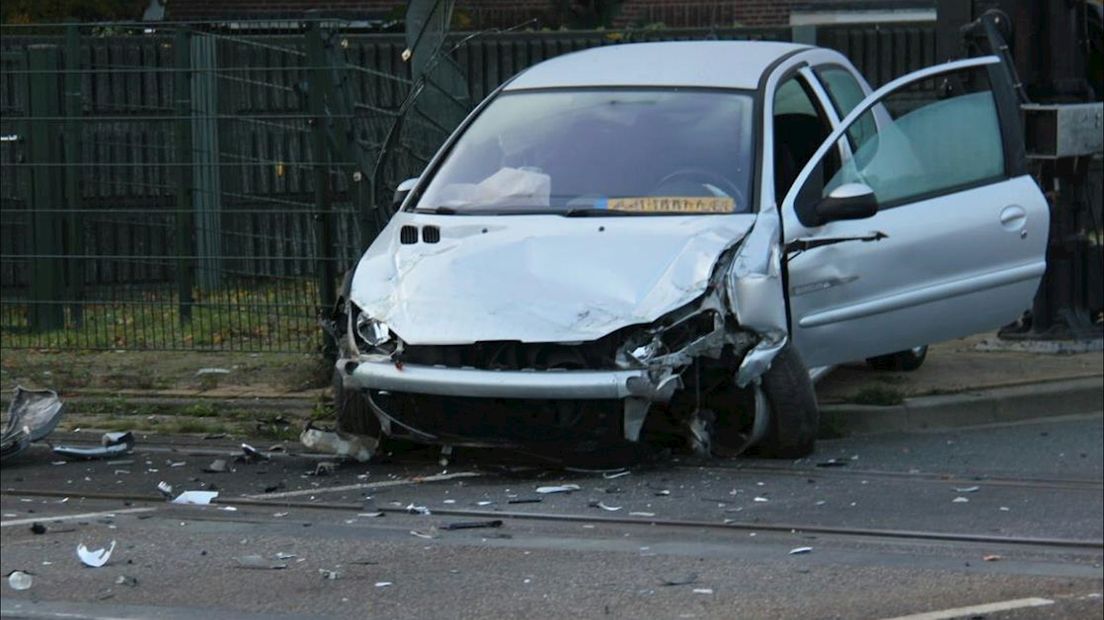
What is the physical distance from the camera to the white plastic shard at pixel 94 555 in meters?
6.46

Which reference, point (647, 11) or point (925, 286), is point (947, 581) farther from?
point (647, 11)

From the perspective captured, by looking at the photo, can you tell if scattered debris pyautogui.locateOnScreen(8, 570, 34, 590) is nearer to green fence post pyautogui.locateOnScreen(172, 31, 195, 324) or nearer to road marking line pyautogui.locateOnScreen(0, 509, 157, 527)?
road marking line pyautogui.locateOnScreen(0, 509, 157, 527)

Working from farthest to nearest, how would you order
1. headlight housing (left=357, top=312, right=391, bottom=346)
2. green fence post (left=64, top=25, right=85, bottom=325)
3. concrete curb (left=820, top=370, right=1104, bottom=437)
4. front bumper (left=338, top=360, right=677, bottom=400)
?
1. green fence post (left=64, top=25, right=85, bottom=325)
2. concrete curb (left=820, top=370, right=1104, bottom=437)
3. headlight housing (left=357, top=312, right=391, bottom=346)
4. front bumper (left=338, top=360, right=677, bottom=400)

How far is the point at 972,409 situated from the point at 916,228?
1.10 metres

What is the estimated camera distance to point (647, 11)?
871 inches

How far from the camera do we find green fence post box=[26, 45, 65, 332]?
11.3 m

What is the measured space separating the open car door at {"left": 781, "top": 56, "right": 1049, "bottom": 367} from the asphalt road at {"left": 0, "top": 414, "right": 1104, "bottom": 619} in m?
0.60

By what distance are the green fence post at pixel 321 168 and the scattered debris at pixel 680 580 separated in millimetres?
4519

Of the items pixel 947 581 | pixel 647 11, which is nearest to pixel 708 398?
pixel 947 581

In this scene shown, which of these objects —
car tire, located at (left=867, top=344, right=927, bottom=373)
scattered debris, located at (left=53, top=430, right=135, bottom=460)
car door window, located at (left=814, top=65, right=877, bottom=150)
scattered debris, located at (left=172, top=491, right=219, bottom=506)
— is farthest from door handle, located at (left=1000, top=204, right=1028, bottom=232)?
scattered debris, located at (left=53, top=430, right=135, bottom=460)

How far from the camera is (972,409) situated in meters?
9.26

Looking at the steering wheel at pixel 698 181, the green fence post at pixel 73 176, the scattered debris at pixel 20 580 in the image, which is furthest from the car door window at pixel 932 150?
the green fence post at pixel 73 176

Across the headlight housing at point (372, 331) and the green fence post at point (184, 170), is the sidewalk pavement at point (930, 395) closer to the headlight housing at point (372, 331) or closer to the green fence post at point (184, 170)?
the green fence post at point (184, 170)

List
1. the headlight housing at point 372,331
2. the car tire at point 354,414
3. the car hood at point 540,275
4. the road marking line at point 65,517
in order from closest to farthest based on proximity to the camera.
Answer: the road marking line at point 65,517
the car hood at point 540,275
the headlight housing at point 372,331
the car tire at point 354,414
